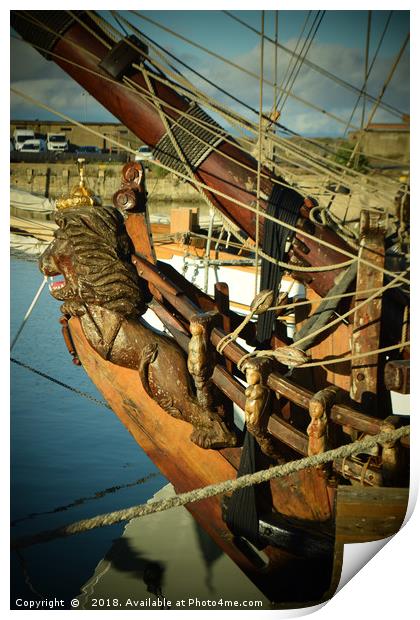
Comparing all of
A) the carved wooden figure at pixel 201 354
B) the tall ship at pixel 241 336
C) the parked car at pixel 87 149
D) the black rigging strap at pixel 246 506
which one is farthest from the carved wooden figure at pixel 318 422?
the parked car at pixel 87 149

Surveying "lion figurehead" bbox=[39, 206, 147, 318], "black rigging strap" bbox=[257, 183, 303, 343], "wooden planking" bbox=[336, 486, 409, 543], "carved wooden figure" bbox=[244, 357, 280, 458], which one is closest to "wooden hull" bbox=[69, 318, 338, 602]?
"lion figurehead" bbox=[39, 206, 147, 318]

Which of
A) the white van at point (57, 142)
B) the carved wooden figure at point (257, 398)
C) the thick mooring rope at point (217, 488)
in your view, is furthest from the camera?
the white van at point (57, 142)

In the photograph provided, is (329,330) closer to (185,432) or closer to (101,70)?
(185,432)

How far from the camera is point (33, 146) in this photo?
3596 mm

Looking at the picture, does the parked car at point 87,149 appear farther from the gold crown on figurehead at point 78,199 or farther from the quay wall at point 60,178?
the gold crown on figurehead at point 78,199

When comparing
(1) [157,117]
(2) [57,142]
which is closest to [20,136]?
(2) [57,142]

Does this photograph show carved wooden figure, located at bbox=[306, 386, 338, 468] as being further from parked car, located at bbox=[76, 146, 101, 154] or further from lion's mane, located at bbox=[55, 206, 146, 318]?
parked car, located at bbox=[76, 146, 101, 154]

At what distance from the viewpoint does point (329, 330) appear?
369cm

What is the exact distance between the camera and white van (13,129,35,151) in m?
3.29

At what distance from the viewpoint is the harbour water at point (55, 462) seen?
3107 mm

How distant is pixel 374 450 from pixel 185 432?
82cm

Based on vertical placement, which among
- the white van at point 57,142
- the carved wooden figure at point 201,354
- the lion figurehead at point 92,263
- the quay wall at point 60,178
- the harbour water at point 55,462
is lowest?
the harbour water at point 55,462

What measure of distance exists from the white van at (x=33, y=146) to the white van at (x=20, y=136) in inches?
0.7

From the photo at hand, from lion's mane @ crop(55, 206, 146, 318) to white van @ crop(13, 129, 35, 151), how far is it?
1.16ft
